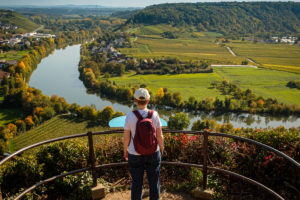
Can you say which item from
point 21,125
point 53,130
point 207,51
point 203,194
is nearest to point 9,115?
point 21,125

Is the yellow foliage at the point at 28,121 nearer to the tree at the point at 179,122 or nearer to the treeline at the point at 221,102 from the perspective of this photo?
the treeline at the point at 221,102

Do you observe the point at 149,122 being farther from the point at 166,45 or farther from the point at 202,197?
the point at 166,45

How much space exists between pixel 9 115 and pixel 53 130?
9.18 meters

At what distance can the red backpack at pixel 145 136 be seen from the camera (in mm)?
2613

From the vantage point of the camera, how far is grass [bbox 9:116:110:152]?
31938 mm

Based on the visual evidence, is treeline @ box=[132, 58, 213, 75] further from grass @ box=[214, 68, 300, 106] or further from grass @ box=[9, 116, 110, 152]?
grass @ box=[9, 116, 110, 152]

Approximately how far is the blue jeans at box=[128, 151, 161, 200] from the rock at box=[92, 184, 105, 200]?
2.34ft

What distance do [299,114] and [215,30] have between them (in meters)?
115

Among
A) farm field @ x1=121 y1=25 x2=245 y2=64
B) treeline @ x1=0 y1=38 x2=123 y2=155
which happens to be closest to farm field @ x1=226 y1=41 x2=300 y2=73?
farm field @ x1=121 y1=25 x2=245 y2=64

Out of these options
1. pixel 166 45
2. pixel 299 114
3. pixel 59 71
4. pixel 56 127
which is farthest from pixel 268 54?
pixel 56 127

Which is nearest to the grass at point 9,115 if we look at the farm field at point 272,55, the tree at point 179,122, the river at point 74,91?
the river at point 74,91

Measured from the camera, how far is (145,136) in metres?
2.62

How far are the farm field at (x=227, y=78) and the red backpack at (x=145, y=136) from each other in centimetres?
4723

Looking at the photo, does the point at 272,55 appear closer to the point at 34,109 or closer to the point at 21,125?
the point at 34,109
